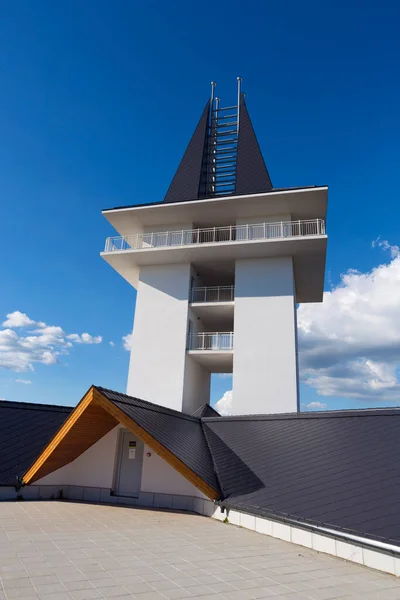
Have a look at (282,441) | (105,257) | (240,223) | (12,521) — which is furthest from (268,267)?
(12,521)

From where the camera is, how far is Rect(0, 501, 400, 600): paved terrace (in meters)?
4.54

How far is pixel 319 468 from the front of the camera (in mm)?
8266

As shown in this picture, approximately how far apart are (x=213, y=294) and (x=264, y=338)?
16.7 ft

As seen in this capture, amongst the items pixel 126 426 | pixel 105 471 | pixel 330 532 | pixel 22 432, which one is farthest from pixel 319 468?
pixel 22 432

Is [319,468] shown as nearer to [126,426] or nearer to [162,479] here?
[162,479]

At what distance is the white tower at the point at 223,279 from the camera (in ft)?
61.6

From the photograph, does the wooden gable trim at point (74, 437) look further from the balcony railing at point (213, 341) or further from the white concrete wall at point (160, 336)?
the balcony railing at point (213, 341)

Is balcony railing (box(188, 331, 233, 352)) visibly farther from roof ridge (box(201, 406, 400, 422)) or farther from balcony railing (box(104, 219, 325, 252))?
roof ridge (box(201, 406, 400, 422))

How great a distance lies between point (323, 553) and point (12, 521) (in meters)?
5.71

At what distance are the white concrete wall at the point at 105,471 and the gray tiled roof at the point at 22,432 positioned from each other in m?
0.78

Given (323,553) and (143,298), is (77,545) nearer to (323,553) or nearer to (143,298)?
(323,553)

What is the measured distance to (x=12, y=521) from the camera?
7.70m

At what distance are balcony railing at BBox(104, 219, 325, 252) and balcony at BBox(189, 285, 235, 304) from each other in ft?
8.27

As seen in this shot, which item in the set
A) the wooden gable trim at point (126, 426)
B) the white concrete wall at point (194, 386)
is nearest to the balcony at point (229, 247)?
the white concrete wall at point (194, 386)
